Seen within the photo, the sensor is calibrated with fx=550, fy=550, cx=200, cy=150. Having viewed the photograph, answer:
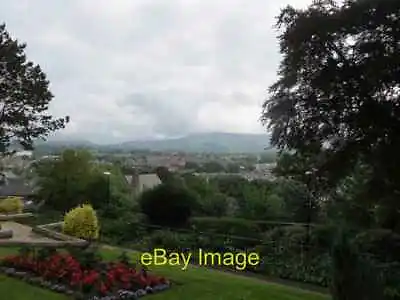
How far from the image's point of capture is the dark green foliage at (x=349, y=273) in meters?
5.92

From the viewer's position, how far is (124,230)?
15.3 metres

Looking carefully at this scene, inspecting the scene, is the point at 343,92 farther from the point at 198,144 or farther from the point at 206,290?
the point at 198,144

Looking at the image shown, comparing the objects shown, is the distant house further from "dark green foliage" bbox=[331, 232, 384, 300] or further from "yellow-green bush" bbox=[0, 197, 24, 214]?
"dark green foliage" bbox=[331, 232, 384, 300]

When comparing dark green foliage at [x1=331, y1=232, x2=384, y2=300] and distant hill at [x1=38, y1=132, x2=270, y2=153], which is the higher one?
distant hill at [x1=38, y1=132, x2=270, y2=153]

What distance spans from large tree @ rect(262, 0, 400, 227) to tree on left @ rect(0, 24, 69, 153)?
5594 mm

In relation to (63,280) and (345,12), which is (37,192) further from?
(345,12)

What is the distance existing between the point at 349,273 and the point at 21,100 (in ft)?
24.8

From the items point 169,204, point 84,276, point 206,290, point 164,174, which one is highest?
point 164,174

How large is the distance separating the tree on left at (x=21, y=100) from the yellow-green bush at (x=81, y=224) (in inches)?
88.6

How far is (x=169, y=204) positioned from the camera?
15.8 metres

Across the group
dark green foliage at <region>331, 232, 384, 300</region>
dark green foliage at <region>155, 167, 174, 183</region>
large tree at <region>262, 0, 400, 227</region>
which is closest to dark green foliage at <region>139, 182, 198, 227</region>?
dark green foliage at <region>155, 167, 174, 183</region>

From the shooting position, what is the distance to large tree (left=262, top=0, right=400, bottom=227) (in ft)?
20.5

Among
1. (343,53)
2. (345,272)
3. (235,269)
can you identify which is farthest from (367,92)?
(235,269)

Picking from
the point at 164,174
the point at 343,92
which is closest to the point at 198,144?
the point at 164,174
